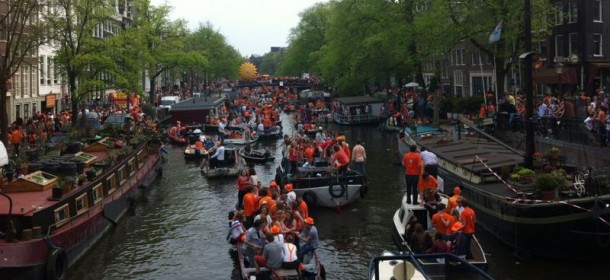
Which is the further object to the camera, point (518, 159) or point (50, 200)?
point (518, 159)

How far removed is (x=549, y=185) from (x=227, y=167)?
19.7m

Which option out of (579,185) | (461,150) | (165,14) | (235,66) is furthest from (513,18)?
(235,66)

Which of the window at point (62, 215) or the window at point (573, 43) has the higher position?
the window at point (573, 43)

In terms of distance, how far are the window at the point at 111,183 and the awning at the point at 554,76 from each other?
101ft

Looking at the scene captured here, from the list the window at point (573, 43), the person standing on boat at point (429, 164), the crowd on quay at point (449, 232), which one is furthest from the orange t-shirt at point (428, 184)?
the window at point (573, 43)

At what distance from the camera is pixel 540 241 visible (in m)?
16.6

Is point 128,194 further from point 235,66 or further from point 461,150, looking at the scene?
point 235,66

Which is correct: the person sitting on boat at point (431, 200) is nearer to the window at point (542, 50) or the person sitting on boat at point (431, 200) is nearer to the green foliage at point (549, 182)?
the green foliage at point (549, 182)

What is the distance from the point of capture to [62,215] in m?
17.6

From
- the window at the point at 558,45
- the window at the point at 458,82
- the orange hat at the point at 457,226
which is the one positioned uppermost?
the window at the point at 558,45

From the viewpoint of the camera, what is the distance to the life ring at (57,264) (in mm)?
15641

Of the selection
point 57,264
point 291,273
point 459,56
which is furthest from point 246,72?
point 291,273

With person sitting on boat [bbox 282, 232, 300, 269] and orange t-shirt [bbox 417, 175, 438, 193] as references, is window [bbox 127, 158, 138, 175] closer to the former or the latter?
orange t-shirt [bbox 417, 175, 438, 193]

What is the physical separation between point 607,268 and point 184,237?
41.3ft
